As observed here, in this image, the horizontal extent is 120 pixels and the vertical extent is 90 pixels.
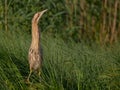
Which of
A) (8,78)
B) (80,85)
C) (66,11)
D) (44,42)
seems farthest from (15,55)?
(66,11)

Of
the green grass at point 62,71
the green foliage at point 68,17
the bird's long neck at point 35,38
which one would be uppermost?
the bird's long neck at point 35,38

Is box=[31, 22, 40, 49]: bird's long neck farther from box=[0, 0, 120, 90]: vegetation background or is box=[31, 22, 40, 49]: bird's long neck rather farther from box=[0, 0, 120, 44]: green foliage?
box=[0, 0, 120, 44]: green foliage

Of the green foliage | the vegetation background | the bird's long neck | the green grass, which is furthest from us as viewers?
the green foliage

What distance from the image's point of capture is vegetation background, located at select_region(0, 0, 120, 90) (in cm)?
578

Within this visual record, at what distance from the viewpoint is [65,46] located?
804cm

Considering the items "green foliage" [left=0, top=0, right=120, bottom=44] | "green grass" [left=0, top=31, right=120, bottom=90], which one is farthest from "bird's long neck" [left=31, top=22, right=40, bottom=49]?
"green foliage" [left=0, top=0, right=120, bottom=44]

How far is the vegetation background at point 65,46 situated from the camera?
578 cm

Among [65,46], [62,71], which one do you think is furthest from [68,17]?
[62,71]

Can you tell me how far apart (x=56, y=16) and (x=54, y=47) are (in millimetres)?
3394

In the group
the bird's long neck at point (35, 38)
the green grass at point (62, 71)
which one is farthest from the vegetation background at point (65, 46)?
the bird's long neck at point (35, 38)

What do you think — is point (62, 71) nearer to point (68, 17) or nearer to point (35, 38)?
point (35, 38)

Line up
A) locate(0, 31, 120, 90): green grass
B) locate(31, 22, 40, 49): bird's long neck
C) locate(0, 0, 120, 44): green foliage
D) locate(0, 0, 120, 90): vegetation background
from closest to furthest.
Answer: locate(0, 31, 120, 90): green grass, locate(0, 0, 120, 90): vegetation background, locate(31, 22, 40, 49): bird's long neck, locate(0, 0, 120, 44): green foliage

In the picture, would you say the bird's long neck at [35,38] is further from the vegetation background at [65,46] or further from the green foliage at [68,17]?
the green foliage at [68,17]

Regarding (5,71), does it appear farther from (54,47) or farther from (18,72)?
(54,47)
